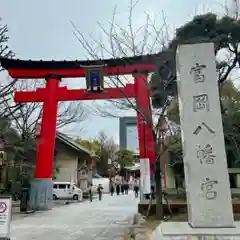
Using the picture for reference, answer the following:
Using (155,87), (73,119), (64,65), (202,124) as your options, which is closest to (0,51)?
(64,65)

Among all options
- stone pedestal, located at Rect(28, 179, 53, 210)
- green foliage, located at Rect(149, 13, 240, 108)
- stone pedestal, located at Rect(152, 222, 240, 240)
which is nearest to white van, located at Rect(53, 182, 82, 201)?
stone pedestal, located at Rect(28, 179, 53, 210)

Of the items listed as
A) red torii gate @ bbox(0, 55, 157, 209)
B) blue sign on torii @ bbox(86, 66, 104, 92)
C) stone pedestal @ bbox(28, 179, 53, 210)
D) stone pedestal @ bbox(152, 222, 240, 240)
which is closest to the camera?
stone pedestal @ bbox(152, 222, 240, 240)

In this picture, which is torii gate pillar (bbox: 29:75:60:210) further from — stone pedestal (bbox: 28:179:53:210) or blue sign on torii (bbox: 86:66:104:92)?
blue sign on torii (bbox: 86:66:104:92)

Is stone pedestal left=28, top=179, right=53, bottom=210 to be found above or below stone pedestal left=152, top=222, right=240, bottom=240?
above

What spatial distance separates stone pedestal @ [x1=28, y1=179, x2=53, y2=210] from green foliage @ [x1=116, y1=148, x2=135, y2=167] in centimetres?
4275

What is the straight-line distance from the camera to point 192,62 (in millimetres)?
6988

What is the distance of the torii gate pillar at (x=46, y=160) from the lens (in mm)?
18266

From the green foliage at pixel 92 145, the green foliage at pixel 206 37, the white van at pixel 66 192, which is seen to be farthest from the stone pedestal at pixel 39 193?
the green foliage at pixel 92 145

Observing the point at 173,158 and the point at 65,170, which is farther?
the point at 65,170

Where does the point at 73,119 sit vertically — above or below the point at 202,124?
above

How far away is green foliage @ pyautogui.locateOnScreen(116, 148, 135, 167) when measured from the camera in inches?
2418

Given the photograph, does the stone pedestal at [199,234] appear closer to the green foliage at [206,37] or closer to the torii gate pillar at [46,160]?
the green foliage at [206,37]

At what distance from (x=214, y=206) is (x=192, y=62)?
9.44ft

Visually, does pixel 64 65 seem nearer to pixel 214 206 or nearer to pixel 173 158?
pixel 173 158
